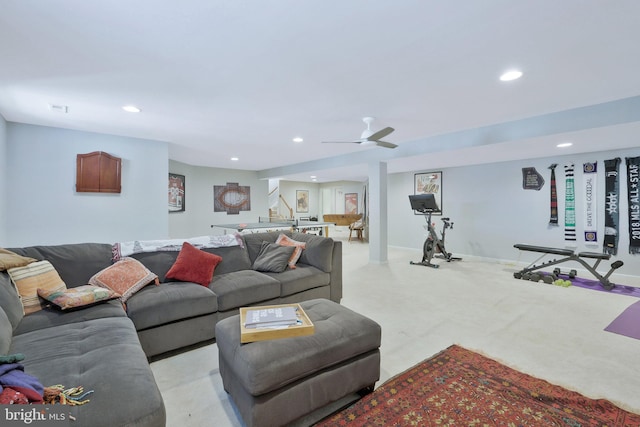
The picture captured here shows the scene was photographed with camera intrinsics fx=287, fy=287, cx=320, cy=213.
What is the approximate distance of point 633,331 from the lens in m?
2.69

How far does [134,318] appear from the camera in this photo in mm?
2084

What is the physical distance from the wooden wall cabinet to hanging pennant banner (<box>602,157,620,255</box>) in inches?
307

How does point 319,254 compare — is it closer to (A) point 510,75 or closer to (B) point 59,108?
(A) point 510,75

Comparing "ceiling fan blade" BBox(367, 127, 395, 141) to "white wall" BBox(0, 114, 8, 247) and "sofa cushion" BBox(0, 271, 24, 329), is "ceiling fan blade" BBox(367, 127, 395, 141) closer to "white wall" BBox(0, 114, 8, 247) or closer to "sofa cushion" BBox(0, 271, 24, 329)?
"sofa cushion" BBox(0, 271, 24, 329)

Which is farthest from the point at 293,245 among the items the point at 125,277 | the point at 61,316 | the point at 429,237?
the point at 429,237

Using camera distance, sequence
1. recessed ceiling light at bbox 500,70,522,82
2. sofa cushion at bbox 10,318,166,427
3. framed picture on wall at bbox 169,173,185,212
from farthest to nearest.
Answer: framed picture on wall at bbox 169,173,185,212 → recessed ceiling light at bbox 500,70,522,82 → sofa cushion at bbox 10,318,166,427

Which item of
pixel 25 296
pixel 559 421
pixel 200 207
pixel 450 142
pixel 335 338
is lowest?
pixel 559 421

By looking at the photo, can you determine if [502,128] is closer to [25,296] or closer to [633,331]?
[633,331]

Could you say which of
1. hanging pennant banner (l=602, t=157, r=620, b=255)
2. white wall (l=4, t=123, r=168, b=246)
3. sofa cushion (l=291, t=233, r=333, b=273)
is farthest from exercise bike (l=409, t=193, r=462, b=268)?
white wall (l=4, t=123, r=168, b=246)

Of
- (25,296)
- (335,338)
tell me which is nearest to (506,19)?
(335,338)

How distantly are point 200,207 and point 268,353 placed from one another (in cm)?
727

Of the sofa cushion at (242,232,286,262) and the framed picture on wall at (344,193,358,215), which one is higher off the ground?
the framed picture on wall at (344,193,358,215)

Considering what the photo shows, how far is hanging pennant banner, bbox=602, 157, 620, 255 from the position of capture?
4.64m

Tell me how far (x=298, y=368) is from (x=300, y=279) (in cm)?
154
